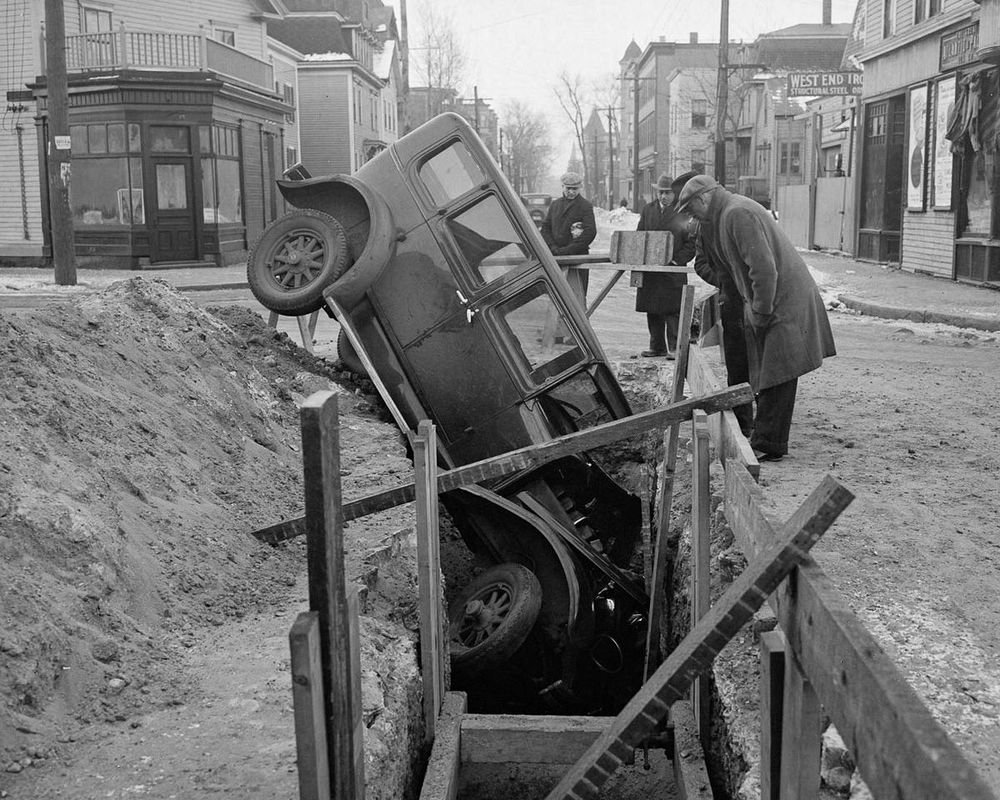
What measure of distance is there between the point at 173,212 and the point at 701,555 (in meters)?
21.2

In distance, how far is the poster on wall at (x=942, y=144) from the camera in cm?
1820

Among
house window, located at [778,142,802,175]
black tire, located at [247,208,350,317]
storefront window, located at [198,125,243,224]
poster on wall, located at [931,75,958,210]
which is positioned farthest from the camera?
house window, located at [778,142,802,175]

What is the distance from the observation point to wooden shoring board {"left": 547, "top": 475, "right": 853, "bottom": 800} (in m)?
2.35

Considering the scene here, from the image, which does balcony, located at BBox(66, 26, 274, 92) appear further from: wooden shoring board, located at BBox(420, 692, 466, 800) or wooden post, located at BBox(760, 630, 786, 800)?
wooden post, located at BBox(760, 630, 786, 800)

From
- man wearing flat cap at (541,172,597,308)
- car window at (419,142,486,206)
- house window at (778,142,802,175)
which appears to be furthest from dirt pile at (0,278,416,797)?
house window at (778,142,802,175)

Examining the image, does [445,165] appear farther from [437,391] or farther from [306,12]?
[306,12]

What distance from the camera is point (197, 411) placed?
21.6 ft

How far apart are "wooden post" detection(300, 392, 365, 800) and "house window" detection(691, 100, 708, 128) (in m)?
69.3

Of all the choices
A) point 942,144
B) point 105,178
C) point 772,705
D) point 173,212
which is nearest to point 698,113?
point 173,212

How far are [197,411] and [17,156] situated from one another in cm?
2084

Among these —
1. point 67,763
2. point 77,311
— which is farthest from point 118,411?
point 67,763

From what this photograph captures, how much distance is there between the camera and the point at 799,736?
2.27 m

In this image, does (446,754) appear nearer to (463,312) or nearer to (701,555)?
(701,555)

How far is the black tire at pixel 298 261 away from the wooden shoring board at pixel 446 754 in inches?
135
